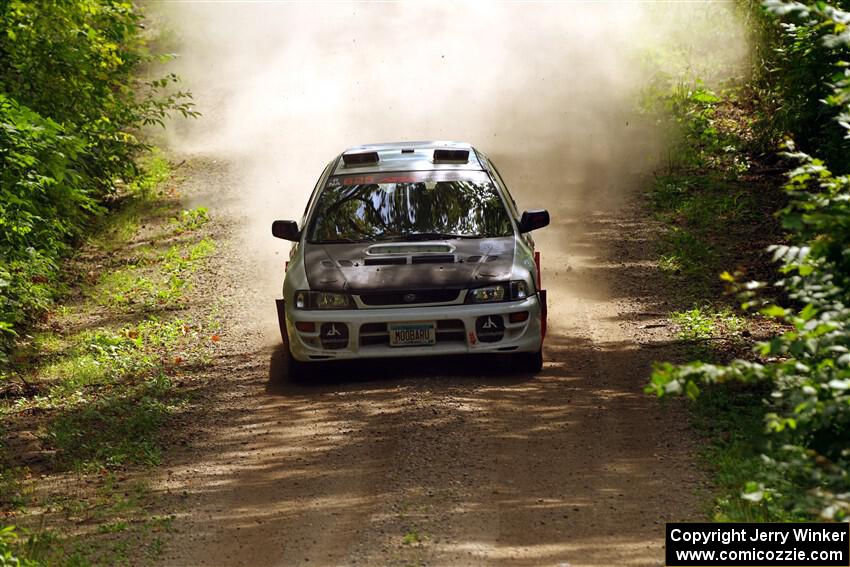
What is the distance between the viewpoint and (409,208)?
1078 cm

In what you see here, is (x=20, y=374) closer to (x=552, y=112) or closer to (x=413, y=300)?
(x=413, y=300)

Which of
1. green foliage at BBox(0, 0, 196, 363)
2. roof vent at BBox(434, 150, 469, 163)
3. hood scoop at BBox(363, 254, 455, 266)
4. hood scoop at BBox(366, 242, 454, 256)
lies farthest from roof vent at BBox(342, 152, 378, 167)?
green foliage at BBox(0, 0, 196, 363)

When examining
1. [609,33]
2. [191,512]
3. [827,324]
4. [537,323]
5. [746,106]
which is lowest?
[191,512]

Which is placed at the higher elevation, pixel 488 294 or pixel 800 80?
pixel 800 80

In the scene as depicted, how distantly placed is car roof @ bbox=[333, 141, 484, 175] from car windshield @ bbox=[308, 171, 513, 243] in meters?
0.12

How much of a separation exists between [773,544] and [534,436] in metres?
2.88

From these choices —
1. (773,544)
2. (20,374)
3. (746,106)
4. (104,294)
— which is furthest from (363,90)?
(773,544)

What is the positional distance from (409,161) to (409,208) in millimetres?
785

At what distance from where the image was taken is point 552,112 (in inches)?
985

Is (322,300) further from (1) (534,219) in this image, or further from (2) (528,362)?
(1) (534,219)

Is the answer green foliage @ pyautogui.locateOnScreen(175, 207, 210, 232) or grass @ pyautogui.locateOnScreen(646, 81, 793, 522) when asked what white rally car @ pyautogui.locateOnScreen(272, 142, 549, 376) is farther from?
green foliage @ pyautogui.locateOnScreen(175, 207, 210, 232)

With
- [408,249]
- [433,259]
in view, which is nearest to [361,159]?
[408,249]

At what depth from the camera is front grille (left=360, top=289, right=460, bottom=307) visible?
32.0 feet

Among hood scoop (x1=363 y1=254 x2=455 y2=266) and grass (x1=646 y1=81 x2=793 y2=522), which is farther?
hood scoop (x1=363 y1=254 x2=455 y2=266)
